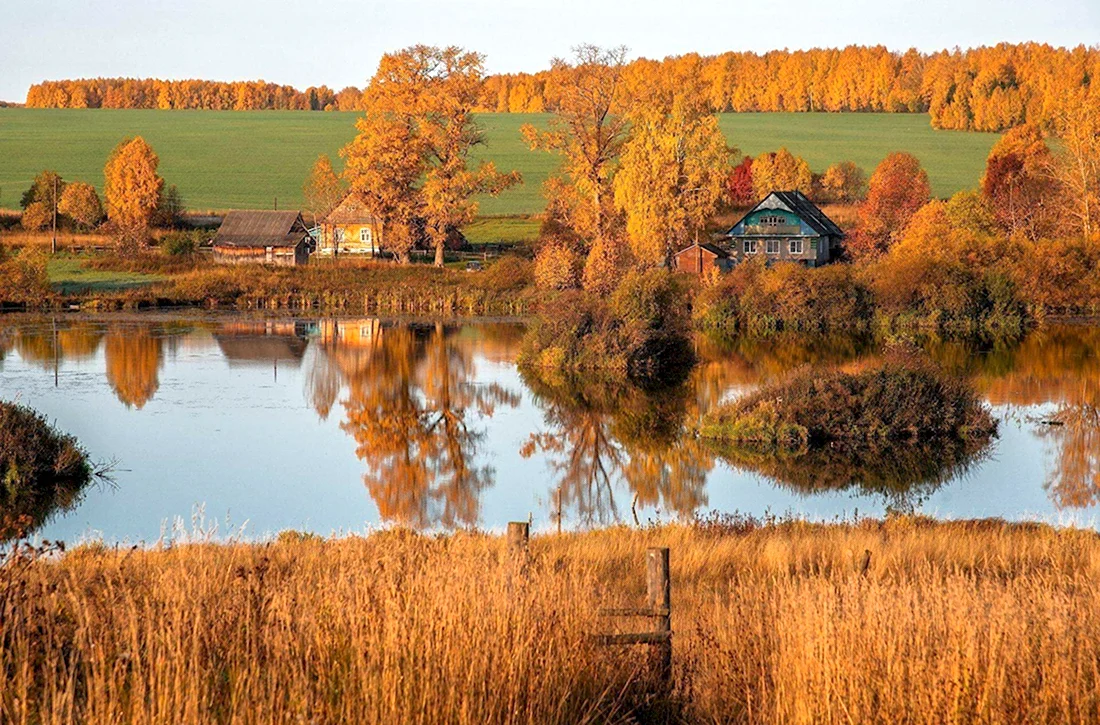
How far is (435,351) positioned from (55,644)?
3571cm

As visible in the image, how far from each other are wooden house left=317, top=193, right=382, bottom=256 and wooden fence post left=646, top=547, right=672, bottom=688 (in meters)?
69.0

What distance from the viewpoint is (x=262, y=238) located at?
7319 centimetres

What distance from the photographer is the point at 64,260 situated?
66.6m

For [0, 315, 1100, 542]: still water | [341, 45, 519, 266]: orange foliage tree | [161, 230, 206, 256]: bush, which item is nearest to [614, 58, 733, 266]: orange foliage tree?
[341, 45, 519, 266]: orange foliage tree

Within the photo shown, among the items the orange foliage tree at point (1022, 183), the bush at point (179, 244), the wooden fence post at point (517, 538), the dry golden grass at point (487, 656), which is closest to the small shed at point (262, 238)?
the bush at point (179, 244)

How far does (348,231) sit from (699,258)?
23302 millimetres

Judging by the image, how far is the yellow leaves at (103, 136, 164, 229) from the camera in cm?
7625

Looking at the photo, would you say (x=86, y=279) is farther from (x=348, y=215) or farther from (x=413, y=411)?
(x=413, y=411)

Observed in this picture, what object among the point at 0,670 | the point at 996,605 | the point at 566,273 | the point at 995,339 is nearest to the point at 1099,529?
the point at 996,605

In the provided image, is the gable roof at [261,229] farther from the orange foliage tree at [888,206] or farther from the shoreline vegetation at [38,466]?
the shoreline vegetation at [38,466]

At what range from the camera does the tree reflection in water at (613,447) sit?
21359 millimetres

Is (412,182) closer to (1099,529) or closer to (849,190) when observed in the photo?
(849,190)

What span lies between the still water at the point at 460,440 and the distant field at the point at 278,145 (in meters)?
49.6

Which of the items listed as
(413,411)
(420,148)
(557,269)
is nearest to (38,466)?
(413,411)
